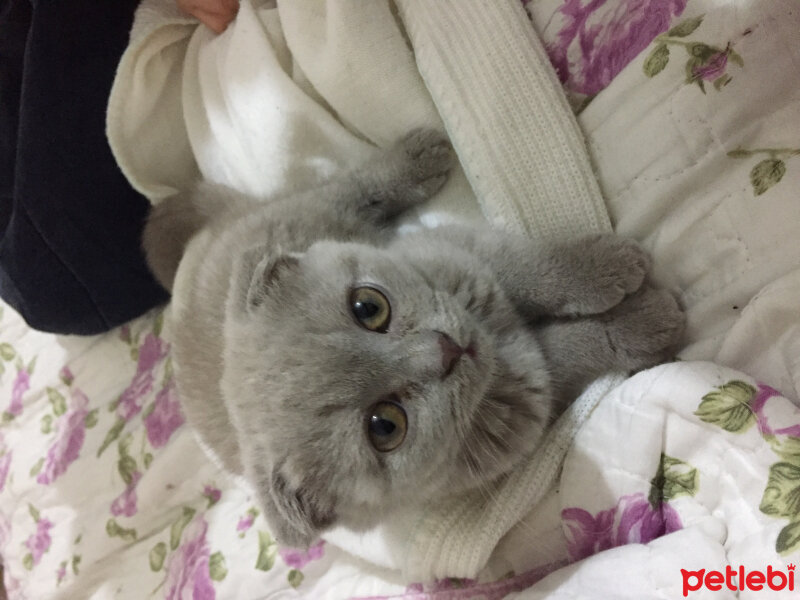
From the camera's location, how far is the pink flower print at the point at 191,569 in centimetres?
125

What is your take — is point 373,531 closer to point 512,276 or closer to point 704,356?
point 512,276

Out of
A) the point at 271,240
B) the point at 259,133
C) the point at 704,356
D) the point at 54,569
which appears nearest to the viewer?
the point at 704,356

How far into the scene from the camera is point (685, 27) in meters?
0.88

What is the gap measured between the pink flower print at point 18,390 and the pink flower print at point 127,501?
43cm

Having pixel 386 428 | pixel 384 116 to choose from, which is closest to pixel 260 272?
pixel 386 428

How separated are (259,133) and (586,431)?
2.64 ft

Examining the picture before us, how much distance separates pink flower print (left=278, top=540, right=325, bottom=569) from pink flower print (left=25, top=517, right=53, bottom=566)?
2.29 feet

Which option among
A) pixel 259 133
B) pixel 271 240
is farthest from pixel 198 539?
pixel 259 133

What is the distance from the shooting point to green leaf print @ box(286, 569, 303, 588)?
1.18m

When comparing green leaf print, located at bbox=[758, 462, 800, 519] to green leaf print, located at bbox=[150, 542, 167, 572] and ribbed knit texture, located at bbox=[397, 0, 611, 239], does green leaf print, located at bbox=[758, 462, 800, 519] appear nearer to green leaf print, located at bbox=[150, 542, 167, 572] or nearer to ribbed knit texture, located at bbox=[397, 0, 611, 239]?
ribbed knit texture, located at bbox=[397, 0, 611, 239]

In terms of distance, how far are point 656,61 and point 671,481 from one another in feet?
1.93

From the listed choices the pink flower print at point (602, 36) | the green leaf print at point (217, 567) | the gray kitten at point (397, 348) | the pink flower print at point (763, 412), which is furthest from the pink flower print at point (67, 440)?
the pink flower print at point (763, 412)

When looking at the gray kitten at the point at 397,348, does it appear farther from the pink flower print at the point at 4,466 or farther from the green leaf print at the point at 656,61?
the pink flower print at the point at 4,466

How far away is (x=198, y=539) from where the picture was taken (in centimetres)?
131
